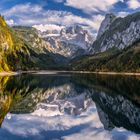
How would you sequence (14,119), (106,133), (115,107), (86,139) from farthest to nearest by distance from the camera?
(115,107) < (14,119) < (106,133) < (86,139)

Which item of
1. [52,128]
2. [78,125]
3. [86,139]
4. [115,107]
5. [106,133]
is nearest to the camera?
[86,139]

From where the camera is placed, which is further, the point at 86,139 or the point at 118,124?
the point at 118,124

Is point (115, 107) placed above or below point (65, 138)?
below

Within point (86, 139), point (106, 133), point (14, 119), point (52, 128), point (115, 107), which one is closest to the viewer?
point (86, 139)

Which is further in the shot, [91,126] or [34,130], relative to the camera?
[91,126]

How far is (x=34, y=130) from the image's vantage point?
5069cm

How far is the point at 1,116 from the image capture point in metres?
63.4

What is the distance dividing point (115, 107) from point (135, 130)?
110 ft

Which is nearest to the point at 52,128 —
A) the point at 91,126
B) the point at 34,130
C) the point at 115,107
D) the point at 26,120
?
the point at 34,130

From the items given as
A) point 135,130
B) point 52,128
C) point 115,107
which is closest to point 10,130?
point 52,128

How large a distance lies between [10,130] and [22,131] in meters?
1.87

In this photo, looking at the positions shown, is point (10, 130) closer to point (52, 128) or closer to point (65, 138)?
point (52, 128)

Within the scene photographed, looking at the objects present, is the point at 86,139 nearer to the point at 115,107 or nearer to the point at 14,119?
the point at 14,119

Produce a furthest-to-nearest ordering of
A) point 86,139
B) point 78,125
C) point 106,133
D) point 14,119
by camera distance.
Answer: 1. point 14,119
2. point 78,125
3. point 106,133
4. point 86,139
